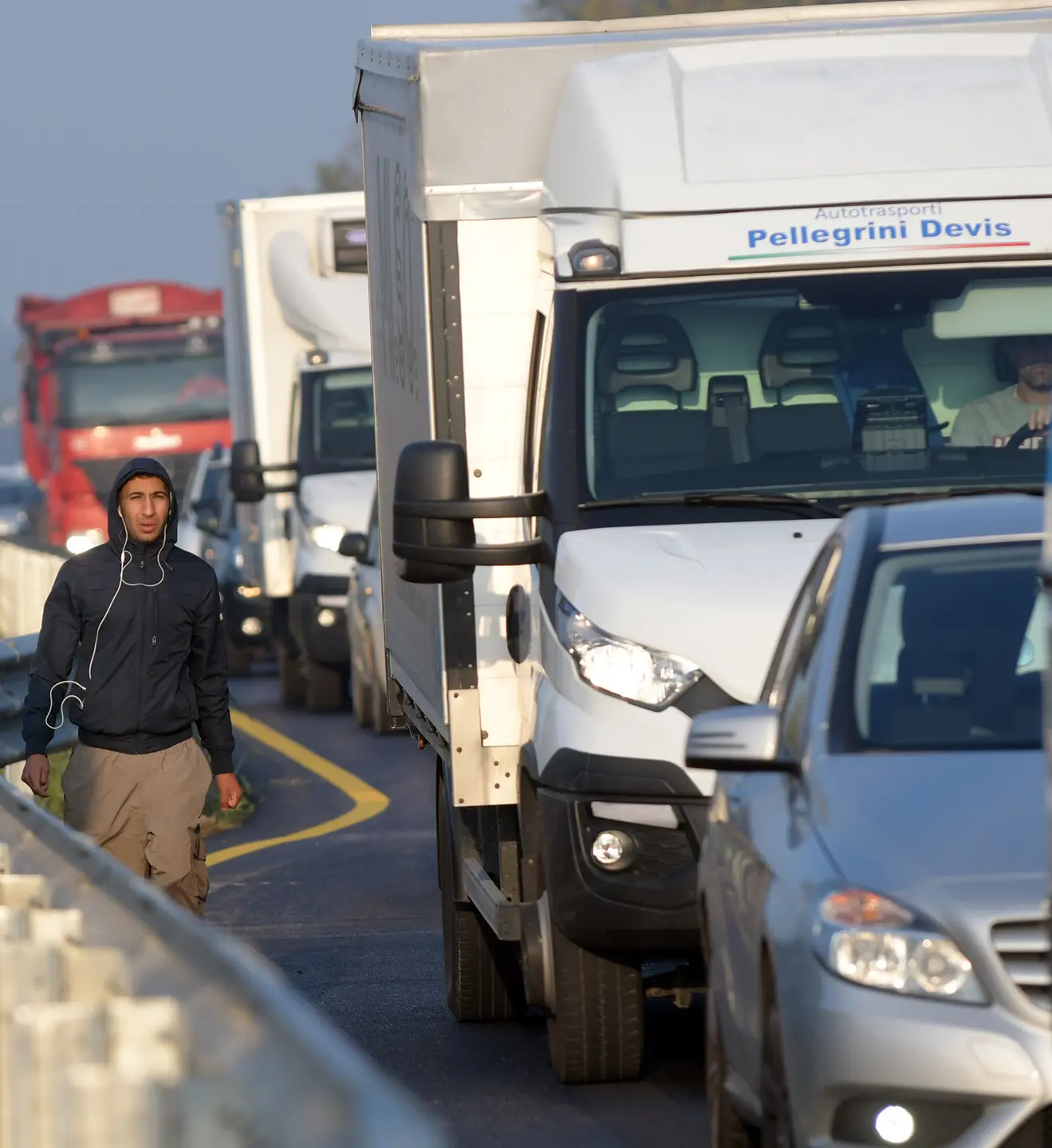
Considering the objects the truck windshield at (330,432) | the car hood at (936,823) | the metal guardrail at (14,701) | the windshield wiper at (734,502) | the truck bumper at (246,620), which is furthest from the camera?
the truck bumper at (246,620)

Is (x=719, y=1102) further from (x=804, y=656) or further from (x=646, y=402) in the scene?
(x=646, y=402)

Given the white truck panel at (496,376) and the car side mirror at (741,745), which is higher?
the white truck panel at (496,376)

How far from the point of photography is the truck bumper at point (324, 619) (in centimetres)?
2284

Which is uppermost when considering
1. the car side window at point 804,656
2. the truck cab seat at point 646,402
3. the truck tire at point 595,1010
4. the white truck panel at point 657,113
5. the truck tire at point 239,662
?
the white truck panel at point 657,113

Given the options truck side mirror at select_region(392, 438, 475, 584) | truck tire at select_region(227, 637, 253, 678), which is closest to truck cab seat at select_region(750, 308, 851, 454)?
truck side mirror at select_region(392, 438, 475, 584)

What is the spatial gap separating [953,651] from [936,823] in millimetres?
787

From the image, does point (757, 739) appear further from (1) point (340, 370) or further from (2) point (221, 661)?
(1) point (340, 370)

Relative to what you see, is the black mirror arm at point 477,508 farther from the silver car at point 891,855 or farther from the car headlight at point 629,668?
the silver car at point 891,855

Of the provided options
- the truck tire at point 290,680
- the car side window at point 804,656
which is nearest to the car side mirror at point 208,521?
the truck tire at point 290,680

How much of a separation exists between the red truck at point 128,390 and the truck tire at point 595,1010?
103 feet

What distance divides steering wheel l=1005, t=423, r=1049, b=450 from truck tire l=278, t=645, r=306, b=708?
15.7 m

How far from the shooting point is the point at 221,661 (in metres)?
9.34

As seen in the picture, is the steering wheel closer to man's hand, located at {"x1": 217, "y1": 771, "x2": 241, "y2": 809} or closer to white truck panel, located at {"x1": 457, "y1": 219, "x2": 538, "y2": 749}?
white truck panel, located at {"x1": 457, "y1": 219, "x2": 538, "y2": 749}

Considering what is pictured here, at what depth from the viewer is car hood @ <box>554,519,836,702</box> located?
7.77m
